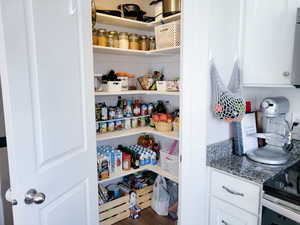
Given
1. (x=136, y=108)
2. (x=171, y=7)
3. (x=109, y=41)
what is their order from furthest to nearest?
1. (x=136, y=108)
2. (x=109, y=41)
3. (x=171, y=7)

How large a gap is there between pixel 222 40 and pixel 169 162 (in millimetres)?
1180

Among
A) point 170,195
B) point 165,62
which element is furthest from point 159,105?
point 170,195

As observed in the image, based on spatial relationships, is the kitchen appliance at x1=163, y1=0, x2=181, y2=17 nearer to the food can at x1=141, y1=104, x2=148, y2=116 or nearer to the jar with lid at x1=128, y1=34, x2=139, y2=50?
the jar with lid at x1=128, y1=34, x2=139, y2=50

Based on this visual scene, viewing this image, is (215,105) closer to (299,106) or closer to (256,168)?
(256,168)

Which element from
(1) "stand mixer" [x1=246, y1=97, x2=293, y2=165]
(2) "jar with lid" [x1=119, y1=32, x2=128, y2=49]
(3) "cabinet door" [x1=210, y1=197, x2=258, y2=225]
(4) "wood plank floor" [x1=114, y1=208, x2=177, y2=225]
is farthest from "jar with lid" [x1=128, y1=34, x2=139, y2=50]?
(4) "wood plank floor" [x1=114, y1=208, x2=177, y2=225]

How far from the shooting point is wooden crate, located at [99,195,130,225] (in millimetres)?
1947

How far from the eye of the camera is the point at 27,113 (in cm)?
86

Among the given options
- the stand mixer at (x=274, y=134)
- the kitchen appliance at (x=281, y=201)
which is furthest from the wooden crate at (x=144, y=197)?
the kitchen appliance at (x=281, y=201)

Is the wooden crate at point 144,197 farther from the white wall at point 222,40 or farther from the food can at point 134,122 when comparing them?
the white wall at point 222,40

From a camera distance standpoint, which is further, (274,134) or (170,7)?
(170,7)

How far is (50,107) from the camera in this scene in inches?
38.6

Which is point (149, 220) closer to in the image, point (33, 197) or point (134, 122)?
point (134, 122)

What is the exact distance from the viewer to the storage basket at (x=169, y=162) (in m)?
1.96

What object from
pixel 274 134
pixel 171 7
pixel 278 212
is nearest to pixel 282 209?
pixel 278 212
